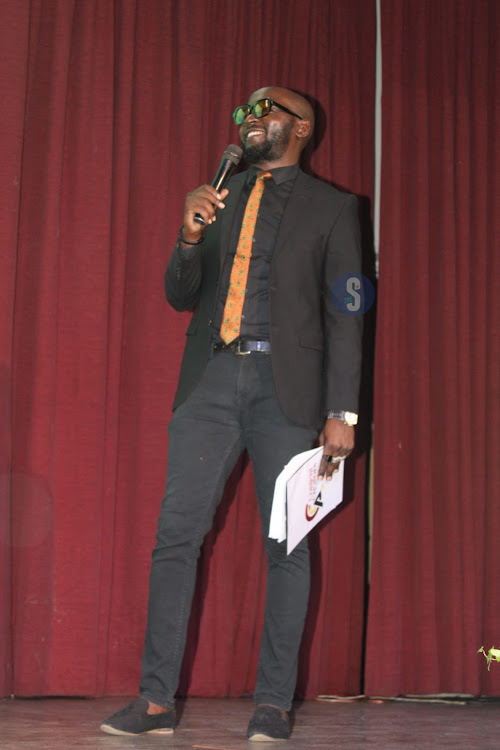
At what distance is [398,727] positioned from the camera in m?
2.30

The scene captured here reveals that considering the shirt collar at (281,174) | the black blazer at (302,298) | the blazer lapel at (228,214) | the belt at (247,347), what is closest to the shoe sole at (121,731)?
the black blazer at (302,298)

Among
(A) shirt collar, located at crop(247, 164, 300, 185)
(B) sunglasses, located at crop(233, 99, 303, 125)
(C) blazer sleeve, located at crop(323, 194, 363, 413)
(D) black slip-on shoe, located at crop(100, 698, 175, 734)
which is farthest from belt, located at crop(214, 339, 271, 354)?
(D) black slip-on shoe, located at crop(100, 698, 175, 734)

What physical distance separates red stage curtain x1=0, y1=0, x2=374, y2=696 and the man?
0.52 metres

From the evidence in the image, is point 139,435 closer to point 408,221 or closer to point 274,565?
point 274,565

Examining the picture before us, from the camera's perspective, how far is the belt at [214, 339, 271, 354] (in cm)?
213

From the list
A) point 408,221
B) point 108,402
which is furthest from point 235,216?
point 408,221

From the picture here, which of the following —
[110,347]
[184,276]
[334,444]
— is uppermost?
[184,276]

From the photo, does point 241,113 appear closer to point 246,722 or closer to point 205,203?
point 205,203

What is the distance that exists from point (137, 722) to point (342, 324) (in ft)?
3.52

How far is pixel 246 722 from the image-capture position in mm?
2225

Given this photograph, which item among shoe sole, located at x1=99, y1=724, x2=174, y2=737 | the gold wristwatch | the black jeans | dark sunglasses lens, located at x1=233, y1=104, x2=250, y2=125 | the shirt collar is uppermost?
dark sunglasses lens, located at x1=233, y1=104, x2=250, y2=125

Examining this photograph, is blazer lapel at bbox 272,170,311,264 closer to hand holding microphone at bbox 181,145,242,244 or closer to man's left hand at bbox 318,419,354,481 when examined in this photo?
hand holding microphone at bbox 181,145,242,244

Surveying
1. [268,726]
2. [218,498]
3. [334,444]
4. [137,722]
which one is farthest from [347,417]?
[137,722]

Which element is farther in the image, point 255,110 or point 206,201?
point 255,110
